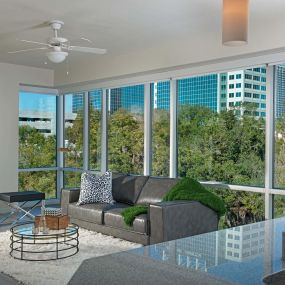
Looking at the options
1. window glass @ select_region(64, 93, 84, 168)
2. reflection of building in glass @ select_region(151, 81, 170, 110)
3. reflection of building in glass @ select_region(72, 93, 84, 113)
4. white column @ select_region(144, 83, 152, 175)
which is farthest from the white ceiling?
window glass @ select_region(64, 93, 84, 168)

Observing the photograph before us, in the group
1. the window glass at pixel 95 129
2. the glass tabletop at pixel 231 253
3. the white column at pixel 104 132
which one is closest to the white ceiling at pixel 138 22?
the white column at pixel 104 132

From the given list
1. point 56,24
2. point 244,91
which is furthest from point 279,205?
point 56,24

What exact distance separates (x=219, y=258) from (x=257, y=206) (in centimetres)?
416

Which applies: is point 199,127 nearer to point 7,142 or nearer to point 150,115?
point 150,115

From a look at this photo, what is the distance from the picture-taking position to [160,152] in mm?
6551

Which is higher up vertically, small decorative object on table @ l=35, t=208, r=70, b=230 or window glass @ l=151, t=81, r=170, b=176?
window glass @ l=151, t=81, r=170, b=176

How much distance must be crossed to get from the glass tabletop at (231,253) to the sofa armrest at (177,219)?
2796 mm

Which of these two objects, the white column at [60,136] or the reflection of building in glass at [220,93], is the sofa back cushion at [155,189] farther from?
the white column at [60,136]

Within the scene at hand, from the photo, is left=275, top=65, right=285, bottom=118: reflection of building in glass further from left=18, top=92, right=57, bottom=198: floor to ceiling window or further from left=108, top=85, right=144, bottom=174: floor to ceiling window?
left=18, top=92, right=57, bottom=198: floor to ceiling window

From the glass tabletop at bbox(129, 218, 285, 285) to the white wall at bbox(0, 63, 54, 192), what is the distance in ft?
21.6

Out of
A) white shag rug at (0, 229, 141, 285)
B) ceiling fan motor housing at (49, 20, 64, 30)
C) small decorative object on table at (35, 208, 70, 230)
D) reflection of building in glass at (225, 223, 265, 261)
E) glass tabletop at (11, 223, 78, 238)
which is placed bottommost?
white shag rug at (0, 229, 141, 285)

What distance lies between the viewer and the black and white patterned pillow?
19.2ft

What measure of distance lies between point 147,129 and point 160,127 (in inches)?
10.1

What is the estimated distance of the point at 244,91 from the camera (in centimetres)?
533
